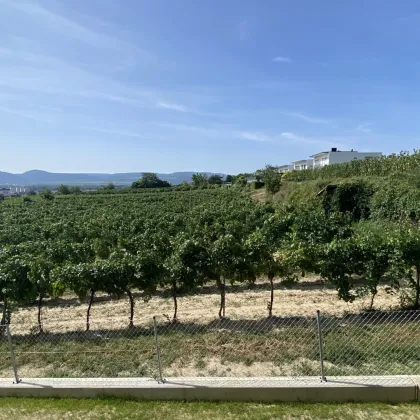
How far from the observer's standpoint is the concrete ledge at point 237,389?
561cm

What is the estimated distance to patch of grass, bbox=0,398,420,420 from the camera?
5.32m

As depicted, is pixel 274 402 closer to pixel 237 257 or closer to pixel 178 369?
pixel 178 369

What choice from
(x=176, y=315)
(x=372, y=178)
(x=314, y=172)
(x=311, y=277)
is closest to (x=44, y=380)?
(x=176, y=315)

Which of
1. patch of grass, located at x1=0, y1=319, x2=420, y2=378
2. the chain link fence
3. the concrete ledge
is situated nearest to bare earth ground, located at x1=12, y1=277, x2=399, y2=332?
the chain link fence

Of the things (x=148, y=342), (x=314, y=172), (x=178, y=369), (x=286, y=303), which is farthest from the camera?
(x=314, y=172)

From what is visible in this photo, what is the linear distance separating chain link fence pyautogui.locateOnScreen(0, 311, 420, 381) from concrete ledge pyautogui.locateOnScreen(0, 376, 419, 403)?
0.94 feet

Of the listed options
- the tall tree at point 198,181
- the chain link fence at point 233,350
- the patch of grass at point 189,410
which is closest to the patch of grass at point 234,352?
the chain link fence at point 233,350

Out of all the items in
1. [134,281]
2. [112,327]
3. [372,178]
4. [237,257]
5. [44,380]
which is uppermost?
[372,178]

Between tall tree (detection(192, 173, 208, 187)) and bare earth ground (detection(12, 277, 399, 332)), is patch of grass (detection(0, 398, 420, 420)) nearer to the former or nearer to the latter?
bare earth ground (detection(12, 277, 399, 332))

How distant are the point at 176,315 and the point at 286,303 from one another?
415cm

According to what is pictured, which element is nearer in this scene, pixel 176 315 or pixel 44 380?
pixel 44 380

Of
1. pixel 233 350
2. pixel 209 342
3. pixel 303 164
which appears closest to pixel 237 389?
pixel 233 350

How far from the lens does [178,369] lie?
7.36m

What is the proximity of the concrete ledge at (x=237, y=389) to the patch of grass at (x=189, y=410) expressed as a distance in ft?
0.40
